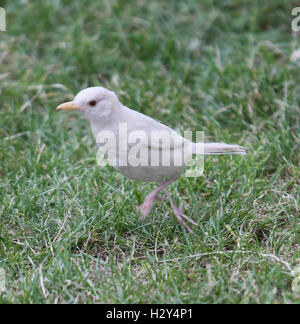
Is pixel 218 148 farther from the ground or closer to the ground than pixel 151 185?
farther from the ground

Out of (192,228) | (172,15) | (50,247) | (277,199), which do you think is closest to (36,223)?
(50,247)

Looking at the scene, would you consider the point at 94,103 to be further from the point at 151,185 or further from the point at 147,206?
the point at 151,185

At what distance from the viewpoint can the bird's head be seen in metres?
3.39

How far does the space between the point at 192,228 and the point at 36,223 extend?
1128 mm

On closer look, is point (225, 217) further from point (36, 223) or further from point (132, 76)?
point (132, 76)

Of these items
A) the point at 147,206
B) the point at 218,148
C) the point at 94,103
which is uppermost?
the point at 94,103

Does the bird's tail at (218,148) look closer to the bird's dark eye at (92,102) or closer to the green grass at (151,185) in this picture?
the green grass at (151,185)

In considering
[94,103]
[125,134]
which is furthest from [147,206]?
[94,103]

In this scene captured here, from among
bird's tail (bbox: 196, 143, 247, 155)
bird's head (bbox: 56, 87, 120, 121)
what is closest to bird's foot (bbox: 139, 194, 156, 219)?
bird's tail (bbox: 196, 143, 247, 155)

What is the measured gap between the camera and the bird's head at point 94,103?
11.1ft

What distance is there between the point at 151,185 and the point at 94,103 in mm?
1170

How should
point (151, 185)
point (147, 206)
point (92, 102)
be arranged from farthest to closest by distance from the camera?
1. point (151, 185)
2. point (147, 206)
3. point (92, 102)

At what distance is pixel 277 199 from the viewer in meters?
4.07

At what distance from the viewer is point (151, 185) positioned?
172 inches
